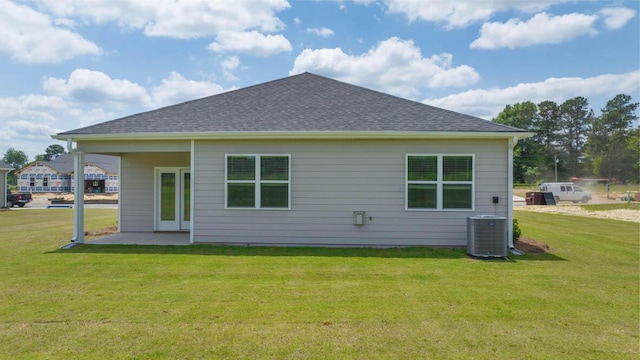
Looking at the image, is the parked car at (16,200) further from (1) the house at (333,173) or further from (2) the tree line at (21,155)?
(2) the tree line at (21,155)

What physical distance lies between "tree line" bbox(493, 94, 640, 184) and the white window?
61.0 m

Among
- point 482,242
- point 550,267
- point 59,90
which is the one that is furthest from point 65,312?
point 59,90

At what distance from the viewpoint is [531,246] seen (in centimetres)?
855

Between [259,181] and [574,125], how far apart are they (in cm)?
7462

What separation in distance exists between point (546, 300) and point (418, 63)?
11.6 meters

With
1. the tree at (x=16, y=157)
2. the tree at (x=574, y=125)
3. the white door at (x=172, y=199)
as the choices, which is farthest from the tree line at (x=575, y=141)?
the tree at (x=16, y=157)

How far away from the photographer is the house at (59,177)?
4303 centimetres

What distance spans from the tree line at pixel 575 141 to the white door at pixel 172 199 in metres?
60.9

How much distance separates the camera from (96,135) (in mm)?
8586

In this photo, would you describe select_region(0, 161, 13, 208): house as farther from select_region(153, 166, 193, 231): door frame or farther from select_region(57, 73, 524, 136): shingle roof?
select_region(57, 73, 524, 136): shingle roof

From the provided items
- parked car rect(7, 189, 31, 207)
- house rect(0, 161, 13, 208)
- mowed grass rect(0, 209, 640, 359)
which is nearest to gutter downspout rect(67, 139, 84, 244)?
mowed grass rect(0, 209, 640, 359)

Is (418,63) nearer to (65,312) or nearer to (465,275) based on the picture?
(465,275)

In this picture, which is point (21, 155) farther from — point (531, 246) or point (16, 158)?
point (531, 246)

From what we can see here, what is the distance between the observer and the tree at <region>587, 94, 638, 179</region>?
59719 mm
